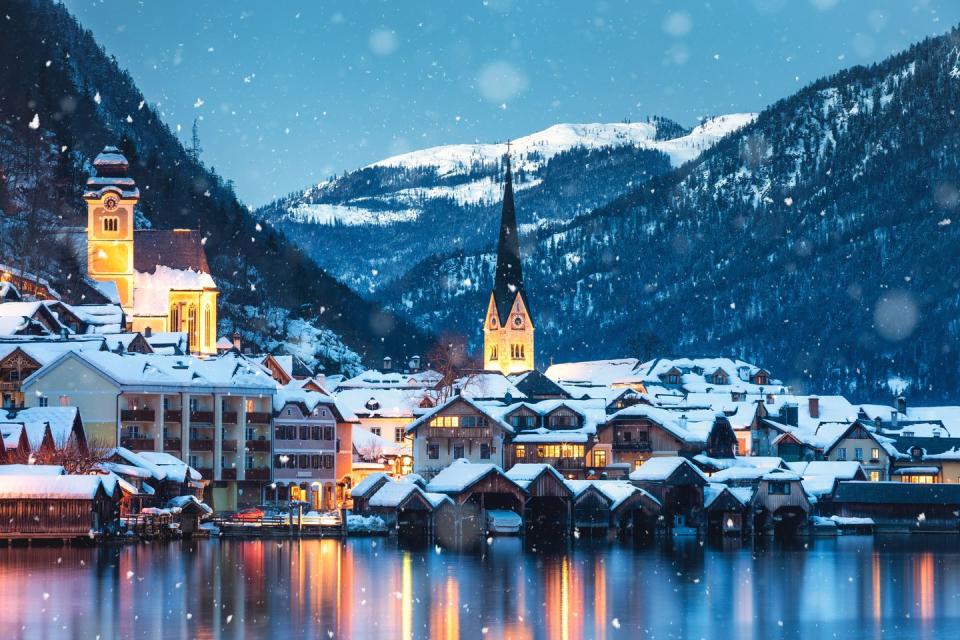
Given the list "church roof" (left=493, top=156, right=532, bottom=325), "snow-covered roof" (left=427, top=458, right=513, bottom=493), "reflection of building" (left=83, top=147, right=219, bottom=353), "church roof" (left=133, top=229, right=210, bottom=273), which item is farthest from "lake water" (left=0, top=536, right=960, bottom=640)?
"church roof" (left=493, top=156, right=532, bottom=325)

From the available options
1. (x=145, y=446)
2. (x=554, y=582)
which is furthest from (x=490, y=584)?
(x=145, y=446)

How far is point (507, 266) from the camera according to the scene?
611ft

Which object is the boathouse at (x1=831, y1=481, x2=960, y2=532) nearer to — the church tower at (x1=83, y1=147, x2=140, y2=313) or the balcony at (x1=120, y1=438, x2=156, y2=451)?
the balcony at (x1=120, y1=438, x2=156, y2=451)

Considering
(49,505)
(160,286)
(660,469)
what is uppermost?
(160,286)

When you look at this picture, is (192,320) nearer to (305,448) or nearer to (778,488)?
(305,448)

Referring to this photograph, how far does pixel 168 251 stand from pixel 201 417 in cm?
3876

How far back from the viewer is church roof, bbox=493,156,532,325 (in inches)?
7170

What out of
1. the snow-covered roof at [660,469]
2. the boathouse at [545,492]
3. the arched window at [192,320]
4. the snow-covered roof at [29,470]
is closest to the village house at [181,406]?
the boathouse at [545,492]

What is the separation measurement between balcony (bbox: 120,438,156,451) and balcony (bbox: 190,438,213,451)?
325 cm

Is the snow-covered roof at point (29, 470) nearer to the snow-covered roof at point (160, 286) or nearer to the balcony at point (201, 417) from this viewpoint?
the balcony at point (201, 417)

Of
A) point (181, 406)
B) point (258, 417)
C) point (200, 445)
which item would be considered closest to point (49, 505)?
point (181, 406)

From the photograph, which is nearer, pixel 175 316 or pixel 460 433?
pixel 460 433

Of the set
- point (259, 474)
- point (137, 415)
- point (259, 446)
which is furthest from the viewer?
point (259, 446)

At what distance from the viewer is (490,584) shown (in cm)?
6631
